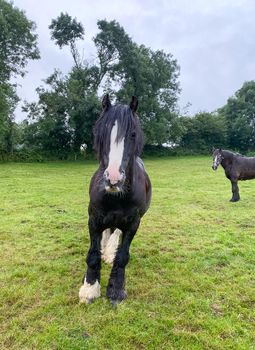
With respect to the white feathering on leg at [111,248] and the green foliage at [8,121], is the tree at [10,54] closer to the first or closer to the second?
the green foliage at [8,121]

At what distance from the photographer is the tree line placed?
25594 mm

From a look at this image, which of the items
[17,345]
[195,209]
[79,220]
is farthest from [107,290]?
[195,209]

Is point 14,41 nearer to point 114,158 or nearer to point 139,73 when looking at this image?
point 139,73

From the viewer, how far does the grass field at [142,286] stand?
2877mm

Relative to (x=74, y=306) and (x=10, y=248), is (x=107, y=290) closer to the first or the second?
(x=74, y=306)

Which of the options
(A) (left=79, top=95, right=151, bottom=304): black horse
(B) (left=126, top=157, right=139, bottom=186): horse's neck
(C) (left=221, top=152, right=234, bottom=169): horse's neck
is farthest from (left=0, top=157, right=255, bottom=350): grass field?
(C) (left=221, top=152, right=234, bottom=169): horse's neck

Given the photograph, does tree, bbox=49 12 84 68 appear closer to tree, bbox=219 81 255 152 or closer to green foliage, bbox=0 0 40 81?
green foliage, bbox=0 0 40 81

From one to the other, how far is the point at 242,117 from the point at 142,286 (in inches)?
1546

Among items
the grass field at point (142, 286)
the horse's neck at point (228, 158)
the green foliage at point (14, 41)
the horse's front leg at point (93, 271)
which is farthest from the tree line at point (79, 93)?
the horse's front leg at point (93, 271)

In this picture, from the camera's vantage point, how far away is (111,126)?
2988 mm

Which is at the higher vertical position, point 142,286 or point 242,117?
point 242,117

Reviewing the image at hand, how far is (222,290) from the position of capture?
3838 mm

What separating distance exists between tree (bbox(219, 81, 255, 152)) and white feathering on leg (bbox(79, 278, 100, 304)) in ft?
124

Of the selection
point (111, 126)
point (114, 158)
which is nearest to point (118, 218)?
point (114, 158)
